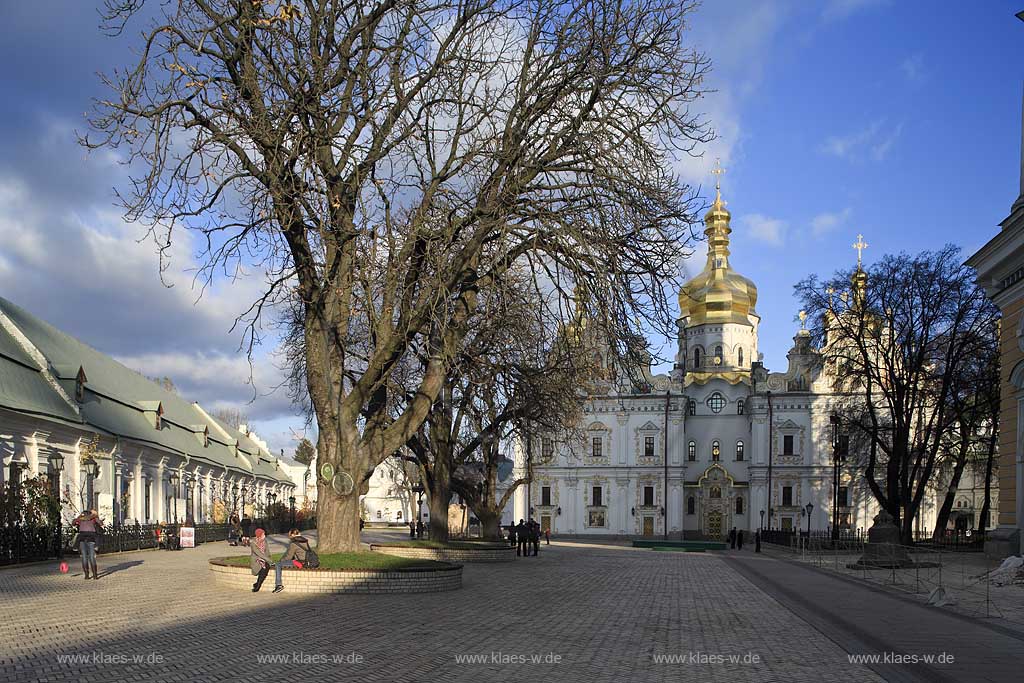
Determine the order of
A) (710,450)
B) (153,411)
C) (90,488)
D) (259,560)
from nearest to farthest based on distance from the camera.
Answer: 1. (259,560)
2. (90,488)
3. (153,411)
4. (710,450)

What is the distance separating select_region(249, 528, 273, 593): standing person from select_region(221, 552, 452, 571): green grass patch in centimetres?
73

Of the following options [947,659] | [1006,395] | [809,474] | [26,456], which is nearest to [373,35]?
[947,659]

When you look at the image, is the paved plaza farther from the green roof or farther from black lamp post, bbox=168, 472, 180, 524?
black lamp post, bbox=168, 472, 180, 524

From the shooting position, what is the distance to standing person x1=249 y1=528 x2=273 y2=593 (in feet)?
57.7

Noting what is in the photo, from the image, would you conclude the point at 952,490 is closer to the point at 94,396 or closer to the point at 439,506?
the point at 439,506

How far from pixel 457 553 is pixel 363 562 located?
1218 cm

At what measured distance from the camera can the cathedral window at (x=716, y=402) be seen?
82.0m

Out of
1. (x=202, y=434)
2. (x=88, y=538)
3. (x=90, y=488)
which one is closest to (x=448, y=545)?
(x=90, y=488)

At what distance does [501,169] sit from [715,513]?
64.9m

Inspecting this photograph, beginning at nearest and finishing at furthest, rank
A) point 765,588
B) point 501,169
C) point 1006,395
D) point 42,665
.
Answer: point 42,665
point 501,169
point 765,588
point 1006,395

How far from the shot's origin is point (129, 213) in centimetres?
1742

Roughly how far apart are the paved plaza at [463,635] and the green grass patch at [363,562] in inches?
34.3

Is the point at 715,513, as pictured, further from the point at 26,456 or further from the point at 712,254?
the point at 26,456

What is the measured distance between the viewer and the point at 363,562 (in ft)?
62.6
